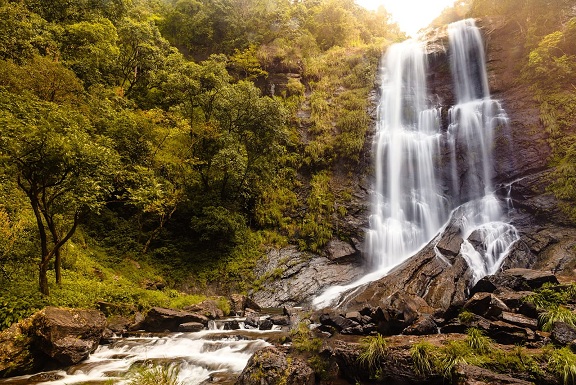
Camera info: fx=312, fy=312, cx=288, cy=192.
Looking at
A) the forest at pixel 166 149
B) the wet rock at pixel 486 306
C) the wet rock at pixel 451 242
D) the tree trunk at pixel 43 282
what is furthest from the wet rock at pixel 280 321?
the wet rock at pixel 451 242

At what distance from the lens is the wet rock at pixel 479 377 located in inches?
218

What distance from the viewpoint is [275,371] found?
21.1ft

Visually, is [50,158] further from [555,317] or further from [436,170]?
[436,170]

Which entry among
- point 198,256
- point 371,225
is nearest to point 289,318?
point 198,256

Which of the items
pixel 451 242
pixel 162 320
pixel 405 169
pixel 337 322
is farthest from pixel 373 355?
pixel 405 169

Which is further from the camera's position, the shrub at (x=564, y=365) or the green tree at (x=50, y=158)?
the green tree at (x=50, y=158)

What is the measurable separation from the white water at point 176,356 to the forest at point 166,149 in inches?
83.0

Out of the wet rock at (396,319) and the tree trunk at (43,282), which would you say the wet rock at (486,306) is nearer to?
the wet rock at (396,319)

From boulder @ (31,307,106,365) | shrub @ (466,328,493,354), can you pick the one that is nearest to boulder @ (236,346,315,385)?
shrub @ (466,328,493,354)

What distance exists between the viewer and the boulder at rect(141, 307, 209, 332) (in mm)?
10586

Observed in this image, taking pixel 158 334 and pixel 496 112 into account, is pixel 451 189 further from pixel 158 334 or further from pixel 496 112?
pixel 158 334

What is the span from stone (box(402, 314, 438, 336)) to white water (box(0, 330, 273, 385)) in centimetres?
397

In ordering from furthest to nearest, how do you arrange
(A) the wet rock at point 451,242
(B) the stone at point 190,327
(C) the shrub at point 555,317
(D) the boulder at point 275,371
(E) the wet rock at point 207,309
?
1. (A) the wet rock at point 451,242
2. (E) the wet rock at point 207,309
3. (B) the stone at point 190,327
4. (C) the shrub at point 555,317
5. (D) the boulder at point 275,371

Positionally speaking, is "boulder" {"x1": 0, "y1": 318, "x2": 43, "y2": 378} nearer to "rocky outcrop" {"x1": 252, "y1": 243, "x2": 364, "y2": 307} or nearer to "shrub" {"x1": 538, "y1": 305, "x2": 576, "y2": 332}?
"rocky outcrop" {"x1": 252, "y1": 243, "x2": 364, "y2": 307}
